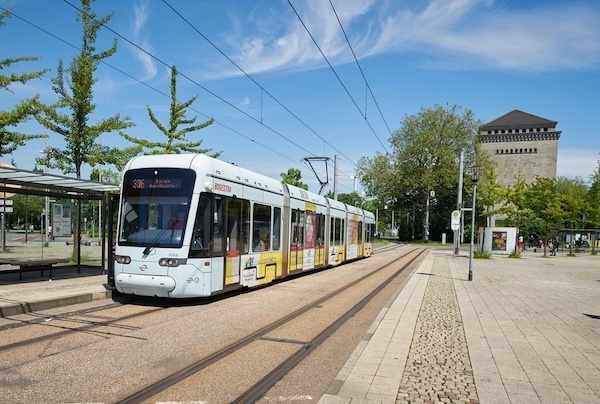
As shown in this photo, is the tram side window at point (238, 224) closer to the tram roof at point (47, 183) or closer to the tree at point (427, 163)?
the tram roof at point (47, 183)

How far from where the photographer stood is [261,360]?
6.78 m

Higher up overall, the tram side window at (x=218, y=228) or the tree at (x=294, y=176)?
the tree at (x=294, y=176)

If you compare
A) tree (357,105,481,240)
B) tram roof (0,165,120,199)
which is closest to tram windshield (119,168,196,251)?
tram roof (0,165,120,199)

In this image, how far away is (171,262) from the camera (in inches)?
419

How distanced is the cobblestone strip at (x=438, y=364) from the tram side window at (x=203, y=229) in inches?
184

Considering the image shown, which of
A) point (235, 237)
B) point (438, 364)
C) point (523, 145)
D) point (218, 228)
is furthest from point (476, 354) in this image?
point (523, 145)

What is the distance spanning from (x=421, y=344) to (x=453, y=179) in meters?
65.7

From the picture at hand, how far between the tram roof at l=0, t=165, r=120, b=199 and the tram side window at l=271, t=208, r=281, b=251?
4.69 metres

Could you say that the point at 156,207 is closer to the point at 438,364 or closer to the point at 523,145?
the point at 438,364

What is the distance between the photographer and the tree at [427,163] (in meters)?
71.2

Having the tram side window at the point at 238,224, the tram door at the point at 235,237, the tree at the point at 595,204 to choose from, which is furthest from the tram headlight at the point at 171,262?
the tree at the point at 595,204

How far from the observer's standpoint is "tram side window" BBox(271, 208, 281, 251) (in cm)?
1534

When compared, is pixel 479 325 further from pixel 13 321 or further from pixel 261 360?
pixel 13 321

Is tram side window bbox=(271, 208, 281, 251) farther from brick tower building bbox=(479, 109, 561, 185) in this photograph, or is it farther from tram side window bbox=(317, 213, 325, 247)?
brick tower building bbox=(479, 109, 561, 185)
